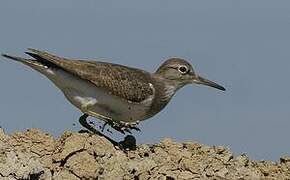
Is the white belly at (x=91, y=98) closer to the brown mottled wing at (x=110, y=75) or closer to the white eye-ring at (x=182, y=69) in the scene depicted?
the brown mottled wing at (x=110, y=75)

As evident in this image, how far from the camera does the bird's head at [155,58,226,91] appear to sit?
18406mm

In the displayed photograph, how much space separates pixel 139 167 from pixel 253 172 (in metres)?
2.16

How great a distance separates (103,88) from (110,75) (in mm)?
384

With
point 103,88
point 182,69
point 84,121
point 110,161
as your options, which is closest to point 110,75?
point 103,88

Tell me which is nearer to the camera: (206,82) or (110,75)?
(110,75)

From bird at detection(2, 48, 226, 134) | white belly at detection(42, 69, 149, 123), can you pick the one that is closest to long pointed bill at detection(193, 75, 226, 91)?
bird at detection(2, 48, 226, 134)

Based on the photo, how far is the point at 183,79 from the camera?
737 inches

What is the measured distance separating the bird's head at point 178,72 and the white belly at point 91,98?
2213 millimetres

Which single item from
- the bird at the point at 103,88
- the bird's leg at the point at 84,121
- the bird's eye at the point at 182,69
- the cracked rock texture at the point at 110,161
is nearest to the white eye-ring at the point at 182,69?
the bird's eye at the point at 182,69

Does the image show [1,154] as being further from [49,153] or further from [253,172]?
[253,172]

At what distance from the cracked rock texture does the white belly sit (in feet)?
5.00

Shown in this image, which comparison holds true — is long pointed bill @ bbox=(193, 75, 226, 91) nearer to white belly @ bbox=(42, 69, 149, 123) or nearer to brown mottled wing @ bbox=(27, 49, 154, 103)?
brown mottled wing @ bbox=(27, 49, 154, 103)

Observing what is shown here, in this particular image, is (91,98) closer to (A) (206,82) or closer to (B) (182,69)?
(B) (182,69)

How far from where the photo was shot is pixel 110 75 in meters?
16.4
